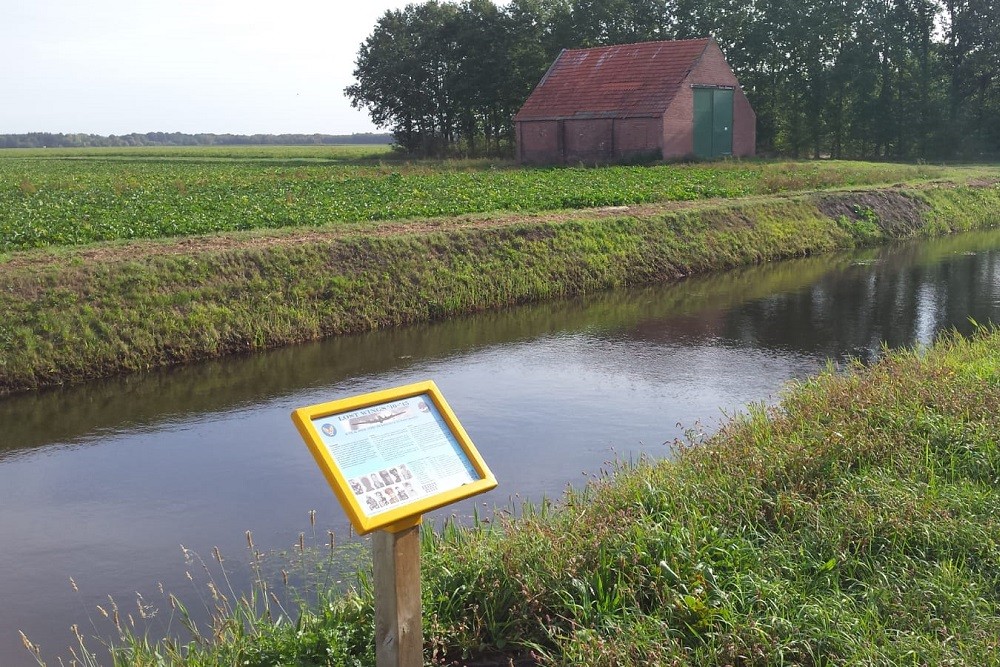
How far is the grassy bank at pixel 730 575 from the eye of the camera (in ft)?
15.0

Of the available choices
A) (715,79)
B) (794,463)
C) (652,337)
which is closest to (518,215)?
(652,337)

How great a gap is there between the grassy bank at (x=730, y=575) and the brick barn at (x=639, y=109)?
35610 mm

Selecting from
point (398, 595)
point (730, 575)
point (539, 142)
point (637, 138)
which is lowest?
point (730, 575)

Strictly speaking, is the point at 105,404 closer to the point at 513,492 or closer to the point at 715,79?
the point at 513,492

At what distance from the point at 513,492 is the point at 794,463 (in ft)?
8.52

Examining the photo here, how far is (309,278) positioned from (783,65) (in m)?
44.0

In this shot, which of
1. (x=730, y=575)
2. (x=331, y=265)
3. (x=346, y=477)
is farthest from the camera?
(x=331, y=265)

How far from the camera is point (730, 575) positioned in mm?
5125

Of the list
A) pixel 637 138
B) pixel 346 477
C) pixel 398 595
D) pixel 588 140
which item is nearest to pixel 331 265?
pixel 398 595

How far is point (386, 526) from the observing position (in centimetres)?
396

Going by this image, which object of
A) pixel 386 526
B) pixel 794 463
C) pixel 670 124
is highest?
pixel 670 124

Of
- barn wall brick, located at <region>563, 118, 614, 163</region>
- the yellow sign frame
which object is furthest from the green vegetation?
barn wall brick, located at <region>563, 118, 614, 163</region>

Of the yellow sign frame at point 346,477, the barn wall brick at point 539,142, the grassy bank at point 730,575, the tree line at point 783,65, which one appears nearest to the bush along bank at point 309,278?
the grassy bank at point 730,575

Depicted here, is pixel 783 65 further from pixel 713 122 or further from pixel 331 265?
pixel 331 265
